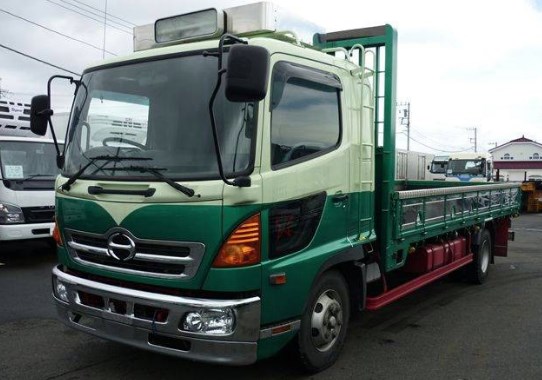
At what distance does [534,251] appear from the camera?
11344mm

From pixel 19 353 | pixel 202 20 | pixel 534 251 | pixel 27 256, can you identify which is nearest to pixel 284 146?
pixel 202 20

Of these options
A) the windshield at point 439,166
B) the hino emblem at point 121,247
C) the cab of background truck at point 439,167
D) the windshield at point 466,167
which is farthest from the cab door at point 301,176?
the windshield at point 439,166

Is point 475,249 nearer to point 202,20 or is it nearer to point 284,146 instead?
point 284,146

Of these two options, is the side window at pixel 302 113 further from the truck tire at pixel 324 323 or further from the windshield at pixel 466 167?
the windshield at pixel 466 167

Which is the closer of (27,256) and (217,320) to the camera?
(217,320)

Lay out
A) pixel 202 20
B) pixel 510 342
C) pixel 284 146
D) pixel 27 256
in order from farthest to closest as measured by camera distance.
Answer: pixel 27 256 < pixel 510 342 < pixel 202 20 < pixel 284 146

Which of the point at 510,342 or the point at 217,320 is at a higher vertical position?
the point at 217,320

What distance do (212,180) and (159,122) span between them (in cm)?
70

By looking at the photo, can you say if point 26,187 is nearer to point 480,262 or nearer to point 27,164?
point 27,164

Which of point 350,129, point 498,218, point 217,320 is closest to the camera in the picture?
point 217,320

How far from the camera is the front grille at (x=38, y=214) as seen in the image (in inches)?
325

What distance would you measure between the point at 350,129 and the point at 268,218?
1.28m

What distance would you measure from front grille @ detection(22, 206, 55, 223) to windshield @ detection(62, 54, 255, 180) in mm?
4805

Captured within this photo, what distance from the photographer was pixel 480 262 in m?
7.52
